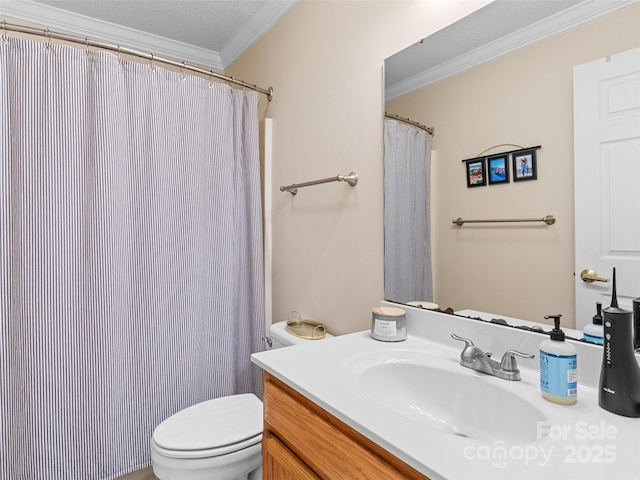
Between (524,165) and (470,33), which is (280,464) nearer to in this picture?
(524,165)

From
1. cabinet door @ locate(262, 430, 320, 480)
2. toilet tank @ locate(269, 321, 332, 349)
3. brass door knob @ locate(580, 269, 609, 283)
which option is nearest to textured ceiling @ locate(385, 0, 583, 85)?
brass door knob @ locate(580, 269, 609, 283)

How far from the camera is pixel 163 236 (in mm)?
1678

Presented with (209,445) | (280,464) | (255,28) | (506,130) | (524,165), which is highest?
(255,28)

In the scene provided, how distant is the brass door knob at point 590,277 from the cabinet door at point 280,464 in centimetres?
79

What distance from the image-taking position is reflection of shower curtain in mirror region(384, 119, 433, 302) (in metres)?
1.25

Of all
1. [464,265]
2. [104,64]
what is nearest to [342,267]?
[464,265]

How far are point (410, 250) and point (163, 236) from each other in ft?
3.71

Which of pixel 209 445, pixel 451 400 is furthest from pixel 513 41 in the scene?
pixel 209 445

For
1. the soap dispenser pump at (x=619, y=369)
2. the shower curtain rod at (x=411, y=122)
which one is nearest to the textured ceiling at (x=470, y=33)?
the shower curtain rod at (x=411, y=122)

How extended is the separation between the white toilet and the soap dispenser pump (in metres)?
1.09

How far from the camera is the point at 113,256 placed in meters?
1.56

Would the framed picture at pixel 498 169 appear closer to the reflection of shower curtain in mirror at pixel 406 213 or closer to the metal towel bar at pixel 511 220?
the metal towel bar at pixel 511 220

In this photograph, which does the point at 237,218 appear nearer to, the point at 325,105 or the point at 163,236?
the point at 163,236

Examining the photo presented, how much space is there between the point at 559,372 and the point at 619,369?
0.10 meters
